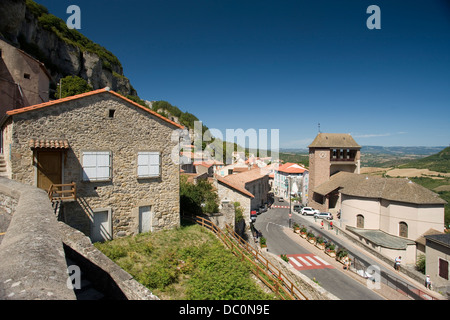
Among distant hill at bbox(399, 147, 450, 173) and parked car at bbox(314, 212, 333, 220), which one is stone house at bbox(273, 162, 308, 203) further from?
distant hill at bbox(399, 147, 450, 173)

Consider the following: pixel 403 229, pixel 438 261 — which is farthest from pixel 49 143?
pixel 403 229

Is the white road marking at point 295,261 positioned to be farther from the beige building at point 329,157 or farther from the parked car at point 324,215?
the beige building at point 329,157

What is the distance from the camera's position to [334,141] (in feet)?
136

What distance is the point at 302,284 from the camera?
590 inches

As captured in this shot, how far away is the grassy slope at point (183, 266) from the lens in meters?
8.55

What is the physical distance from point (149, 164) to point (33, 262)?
10.2 m

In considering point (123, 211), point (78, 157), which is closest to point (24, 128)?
point (78, 157)

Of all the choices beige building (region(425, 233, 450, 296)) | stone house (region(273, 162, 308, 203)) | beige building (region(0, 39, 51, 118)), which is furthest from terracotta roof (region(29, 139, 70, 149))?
stone house (region(273, 162, 308, 203))

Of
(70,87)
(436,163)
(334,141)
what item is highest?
(70,87)

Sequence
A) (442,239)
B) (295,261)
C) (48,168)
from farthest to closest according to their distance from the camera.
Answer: (295,261), (442,239), (48,168)

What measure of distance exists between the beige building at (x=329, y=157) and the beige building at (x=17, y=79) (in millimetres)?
38311

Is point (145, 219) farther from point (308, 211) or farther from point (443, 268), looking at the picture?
point (308, 211)

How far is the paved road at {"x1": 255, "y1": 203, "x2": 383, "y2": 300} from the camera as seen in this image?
1702cm
